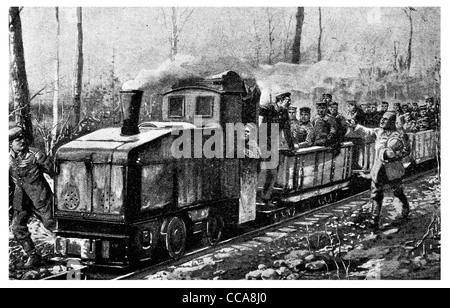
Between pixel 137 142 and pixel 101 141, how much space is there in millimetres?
418

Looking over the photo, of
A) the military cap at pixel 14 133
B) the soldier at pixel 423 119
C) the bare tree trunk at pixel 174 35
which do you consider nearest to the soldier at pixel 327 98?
the soldier at pixel 423 119

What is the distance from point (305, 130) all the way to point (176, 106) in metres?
1.49

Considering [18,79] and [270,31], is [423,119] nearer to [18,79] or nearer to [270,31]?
[270,31]

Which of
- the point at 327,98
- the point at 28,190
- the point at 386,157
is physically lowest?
the point at 28,190

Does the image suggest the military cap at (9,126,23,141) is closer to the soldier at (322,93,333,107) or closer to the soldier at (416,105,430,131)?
the soldier at (322,93,333,107)

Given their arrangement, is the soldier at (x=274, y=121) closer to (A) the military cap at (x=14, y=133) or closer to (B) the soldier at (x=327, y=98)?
(B) the soldier at (x=327, y=98)

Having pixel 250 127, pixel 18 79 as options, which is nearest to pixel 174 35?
pixel 250 127

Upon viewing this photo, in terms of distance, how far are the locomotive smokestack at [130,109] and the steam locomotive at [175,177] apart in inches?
0.4

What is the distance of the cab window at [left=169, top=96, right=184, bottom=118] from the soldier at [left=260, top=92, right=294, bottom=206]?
90cm

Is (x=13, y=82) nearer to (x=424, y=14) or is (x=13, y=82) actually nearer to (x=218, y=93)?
(x=218, y=93)

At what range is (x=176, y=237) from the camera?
7.69m

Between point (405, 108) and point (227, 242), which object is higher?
point (405, 108)

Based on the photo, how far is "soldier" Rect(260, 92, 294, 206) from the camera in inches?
321

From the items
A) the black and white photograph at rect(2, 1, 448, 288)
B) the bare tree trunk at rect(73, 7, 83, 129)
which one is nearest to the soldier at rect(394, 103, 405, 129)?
the black and white photograph at rect(2, 1, 448, 288)
